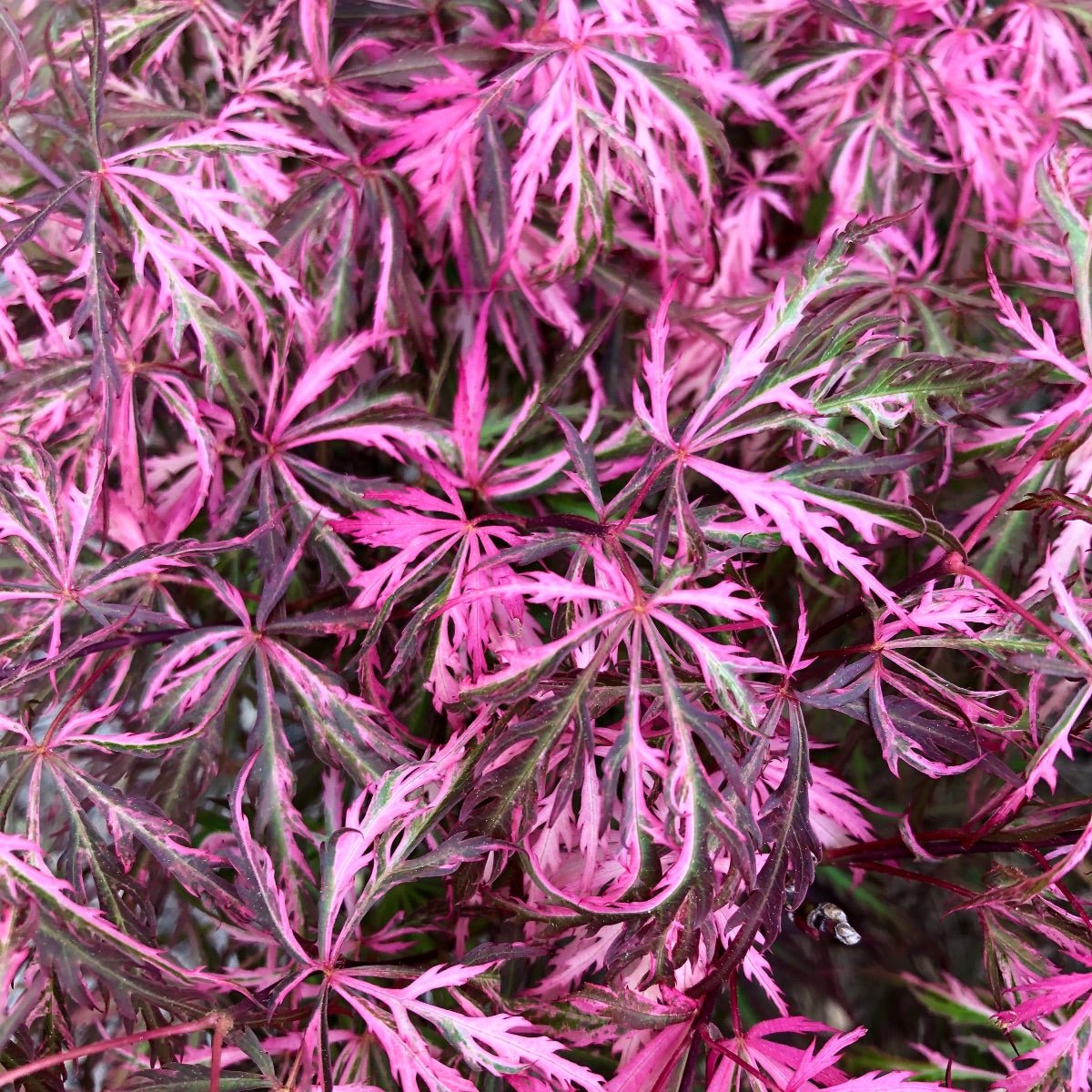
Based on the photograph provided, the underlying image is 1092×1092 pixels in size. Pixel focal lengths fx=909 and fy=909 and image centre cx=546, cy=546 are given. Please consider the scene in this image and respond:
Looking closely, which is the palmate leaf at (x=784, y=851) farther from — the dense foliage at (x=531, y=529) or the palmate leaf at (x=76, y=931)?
the palmate leaf at (x=76, y=931)

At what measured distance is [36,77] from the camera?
0.82 meters

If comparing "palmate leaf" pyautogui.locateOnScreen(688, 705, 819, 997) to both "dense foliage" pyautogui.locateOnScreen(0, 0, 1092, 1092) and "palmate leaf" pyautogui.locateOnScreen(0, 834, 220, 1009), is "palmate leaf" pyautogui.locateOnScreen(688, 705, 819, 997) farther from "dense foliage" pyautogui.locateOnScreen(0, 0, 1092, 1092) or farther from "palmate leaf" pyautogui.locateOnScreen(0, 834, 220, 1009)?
"palmate leaf" pyautogui.locateOnScreen(0, 834, 220, 1009)

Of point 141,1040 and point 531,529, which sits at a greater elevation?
point 531,529

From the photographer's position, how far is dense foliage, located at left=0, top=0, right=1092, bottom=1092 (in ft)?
1.94

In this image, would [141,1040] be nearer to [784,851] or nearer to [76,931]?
[76,931]

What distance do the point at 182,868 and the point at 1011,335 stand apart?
0.79m

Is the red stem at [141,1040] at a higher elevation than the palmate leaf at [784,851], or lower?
lower

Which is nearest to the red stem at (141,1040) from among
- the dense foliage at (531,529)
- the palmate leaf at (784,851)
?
the dense foliage at (531,529)

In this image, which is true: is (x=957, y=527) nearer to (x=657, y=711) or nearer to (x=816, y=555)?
(x=816, y=555)

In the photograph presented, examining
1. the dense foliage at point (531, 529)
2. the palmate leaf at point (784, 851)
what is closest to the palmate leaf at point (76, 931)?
the dense foliage at point (531, 529)

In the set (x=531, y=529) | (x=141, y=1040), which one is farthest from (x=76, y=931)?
(x=531, y=529)

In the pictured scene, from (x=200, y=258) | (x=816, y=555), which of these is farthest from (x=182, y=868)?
(x=816, y=555)

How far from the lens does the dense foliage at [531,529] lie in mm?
590

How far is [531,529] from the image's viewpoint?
0.67 m
